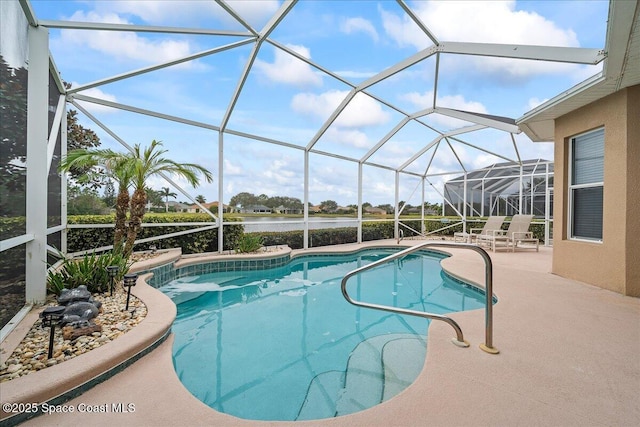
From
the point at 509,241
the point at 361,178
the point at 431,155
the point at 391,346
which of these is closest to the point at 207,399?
the point at 391,346

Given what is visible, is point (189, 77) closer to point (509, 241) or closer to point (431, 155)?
point (431, 155)

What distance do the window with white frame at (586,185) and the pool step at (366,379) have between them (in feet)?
15.2

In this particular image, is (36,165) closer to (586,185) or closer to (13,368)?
(13,368)

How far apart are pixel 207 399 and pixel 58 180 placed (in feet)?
19.9

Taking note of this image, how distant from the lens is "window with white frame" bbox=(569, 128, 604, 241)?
5.42 meters

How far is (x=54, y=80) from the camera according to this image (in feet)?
18.3

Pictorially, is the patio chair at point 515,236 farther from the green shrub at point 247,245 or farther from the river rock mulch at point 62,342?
the river rock mulch at point 62,342

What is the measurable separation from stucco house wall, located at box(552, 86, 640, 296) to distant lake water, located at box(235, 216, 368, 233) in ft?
26.4

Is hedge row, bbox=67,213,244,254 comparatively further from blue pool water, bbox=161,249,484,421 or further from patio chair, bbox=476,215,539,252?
patio chair, bbox=476,215,539,252

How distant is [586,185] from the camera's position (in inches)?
223

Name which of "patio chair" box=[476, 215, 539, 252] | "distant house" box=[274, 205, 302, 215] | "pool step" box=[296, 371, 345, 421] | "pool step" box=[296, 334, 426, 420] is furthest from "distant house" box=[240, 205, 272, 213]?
"patio chair" box=[476, 215, 539, 252]

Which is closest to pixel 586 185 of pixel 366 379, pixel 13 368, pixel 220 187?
pixel 366 379

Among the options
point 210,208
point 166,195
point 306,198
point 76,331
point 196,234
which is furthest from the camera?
point 306,198

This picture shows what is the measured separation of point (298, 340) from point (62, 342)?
2.68 meters
